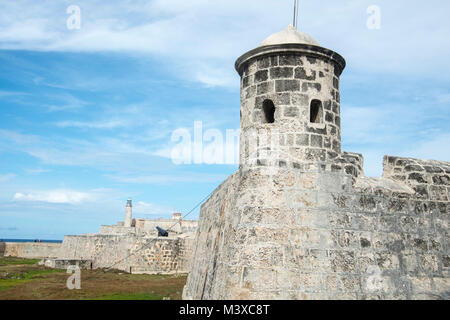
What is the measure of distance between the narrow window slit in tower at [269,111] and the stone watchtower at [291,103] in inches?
0.7

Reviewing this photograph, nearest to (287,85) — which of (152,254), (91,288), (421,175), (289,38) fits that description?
(289,38)

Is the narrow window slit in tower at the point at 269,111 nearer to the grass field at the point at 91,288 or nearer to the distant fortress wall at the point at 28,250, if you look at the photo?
the grass field at the point at 91,288

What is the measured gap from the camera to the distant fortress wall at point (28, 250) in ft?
115

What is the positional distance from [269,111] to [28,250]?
35370mm

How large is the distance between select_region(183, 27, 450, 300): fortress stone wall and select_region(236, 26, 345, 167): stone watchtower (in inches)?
0.6

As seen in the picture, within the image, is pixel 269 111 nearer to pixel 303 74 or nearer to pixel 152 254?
pixel 303 74

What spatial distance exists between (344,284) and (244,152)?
2.52m

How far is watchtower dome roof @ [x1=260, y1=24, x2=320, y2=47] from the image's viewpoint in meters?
6.30

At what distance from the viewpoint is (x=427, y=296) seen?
609 centimetres

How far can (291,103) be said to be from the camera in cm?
604

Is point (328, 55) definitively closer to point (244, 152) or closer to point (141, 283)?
point (244, 152)
